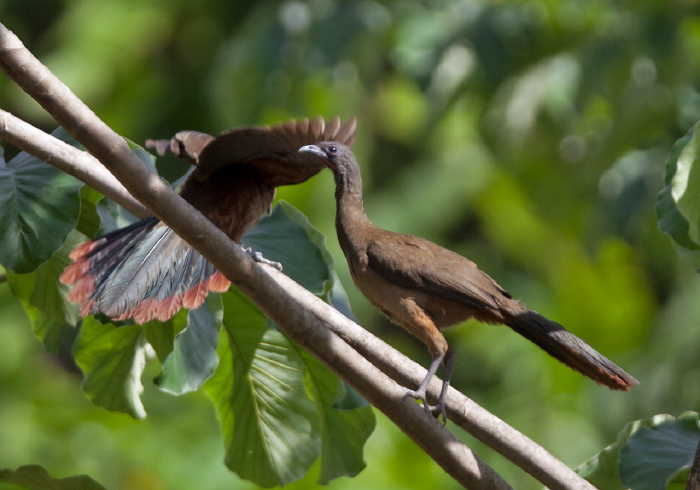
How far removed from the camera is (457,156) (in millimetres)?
9539

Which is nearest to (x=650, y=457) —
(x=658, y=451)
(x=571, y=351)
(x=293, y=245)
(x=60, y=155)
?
(x=658, y=451)

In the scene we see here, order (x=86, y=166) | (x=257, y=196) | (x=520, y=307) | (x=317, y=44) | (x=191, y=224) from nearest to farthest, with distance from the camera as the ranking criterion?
(x=191, y=224) → (x=86, y=166) → (x=520, y=307) → (x=257, y=196) → (x=317, y=44)

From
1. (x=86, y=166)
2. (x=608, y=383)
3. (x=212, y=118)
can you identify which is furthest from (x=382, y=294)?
(x=212, y=118)

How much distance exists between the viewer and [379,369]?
224cm

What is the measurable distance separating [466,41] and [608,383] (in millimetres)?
2733

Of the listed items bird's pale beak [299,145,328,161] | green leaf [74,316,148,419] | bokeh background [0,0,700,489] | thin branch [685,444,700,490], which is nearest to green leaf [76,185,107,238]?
green leaf [74,316,148,419]

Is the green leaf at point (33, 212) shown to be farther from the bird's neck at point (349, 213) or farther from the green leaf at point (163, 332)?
the bird's neck at point (349, 213)

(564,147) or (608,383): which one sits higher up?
(608,383)

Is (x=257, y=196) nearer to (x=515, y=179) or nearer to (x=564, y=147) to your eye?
(x=564, y=147)

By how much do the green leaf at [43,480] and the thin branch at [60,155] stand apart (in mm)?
687

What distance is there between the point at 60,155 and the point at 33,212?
23 centimetres

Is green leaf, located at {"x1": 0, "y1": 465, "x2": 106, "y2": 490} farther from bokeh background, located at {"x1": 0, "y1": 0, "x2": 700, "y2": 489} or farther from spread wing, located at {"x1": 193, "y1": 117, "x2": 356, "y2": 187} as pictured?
bokeh background, located at {"x1": 0, "y1": 0, "x2": 700, "y2": 489}

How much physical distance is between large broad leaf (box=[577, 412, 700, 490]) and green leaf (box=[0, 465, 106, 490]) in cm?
130

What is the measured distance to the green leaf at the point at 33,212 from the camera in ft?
7.34
